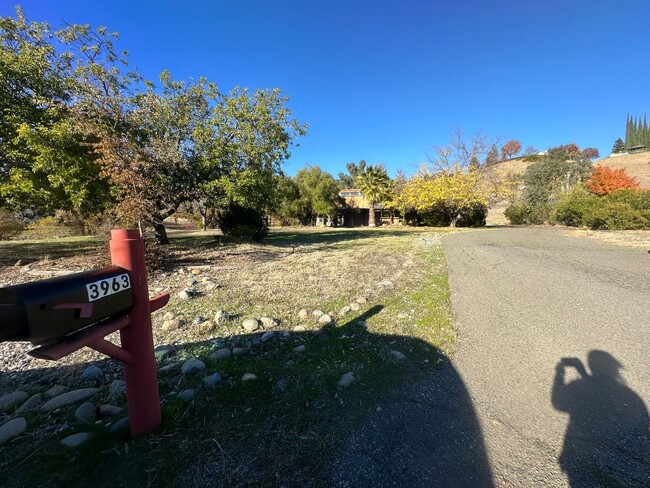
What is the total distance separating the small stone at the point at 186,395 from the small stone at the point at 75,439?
59cm

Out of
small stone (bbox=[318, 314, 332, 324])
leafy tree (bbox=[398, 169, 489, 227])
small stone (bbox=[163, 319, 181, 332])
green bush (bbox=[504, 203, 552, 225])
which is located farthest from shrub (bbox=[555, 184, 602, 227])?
small stone (bbox=[163, 319, 181, 332])

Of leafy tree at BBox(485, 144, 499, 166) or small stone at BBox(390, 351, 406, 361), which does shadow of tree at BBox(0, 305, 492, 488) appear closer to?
small stone at BBox(390, 351, 406, 361)

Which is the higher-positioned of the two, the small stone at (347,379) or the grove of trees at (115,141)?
the grove of trees at (115,141)

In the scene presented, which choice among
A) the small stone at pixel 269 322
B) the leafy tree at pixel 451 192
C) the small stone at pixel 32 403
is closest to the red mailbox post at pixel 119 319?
the small stone at pixel 32 403

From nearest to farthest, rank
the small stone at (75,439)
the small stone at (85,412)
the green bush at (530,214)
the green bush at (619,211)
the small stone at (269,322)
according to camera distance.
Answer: the small stone at (75,439) < the small stone at (85,412) < the small stone at (269,322) < the green bush at (619,211) < the green bush at (530,214)

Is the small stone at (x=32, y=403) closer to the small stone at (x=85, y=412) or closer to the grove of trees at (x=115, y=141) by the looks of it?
the small stone at (x=85, y=412)

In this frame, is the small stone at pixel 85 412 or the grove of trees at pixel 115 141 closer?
the small stone at pixel 85 412

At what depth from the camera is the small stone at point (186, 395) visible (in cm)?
231

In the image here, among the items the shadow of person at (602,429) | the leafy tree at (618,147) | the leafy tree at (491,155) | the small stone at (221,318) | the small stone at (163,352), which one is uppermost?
the leafy tree at (618,147)

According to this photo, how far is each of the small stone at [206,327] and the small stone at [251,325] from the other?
42 centimetres

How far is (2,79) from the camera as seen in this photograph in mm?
8508

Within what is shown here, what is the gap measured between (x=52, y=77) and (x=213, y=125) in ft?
16.2

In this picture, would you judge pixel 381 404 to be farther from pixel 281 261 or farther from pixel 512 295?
pixel 281 261

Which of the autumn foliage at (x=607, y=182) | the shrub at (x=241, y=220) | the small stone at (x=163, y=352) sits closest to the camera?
the small stone at (x=163, y=352)
